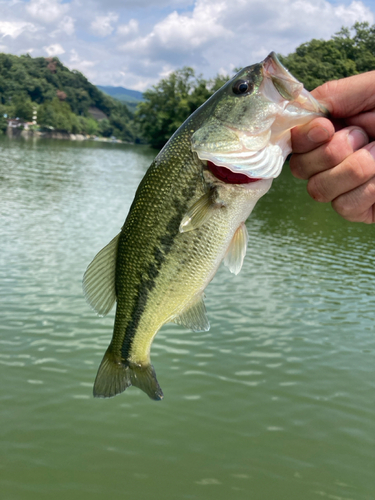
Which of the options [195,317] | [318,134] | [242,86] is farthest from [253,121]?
[195,317]

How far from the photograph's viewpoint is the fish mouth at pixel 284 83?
8.09ft

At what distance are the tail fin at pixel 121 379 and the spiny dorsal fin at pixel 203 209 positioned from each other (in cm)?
108

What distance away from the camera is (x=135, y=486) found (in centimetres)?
616

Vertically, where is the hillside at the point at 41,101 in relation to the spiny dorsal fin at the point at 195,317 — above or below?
above

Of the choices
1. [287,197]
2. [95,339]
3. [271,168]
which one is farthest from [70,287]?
[287,197]

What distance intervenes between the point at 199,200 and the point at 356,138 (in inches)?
44.9

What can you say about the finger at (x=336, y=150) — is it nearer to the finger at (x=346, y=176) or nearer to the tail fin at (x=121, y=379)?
the finger at (x=346, y=176)

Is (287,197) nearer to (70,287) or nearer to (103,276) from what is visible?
(70,287)

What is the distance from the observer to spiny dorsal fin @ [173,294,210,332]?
2971mm

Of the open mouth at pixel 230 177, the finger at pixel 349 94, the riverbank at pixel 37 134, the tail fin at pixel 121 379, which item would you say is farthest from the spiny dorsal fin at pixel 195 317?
the riverbank at pixel 37 134

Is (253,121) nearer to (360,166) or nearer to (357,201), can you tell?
(360,166)

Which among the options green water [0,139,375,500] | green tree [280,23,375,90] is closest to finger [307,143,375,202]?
green water [0,139,375,500]

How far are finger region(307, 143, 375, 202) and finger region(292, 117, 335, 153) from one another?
0.69 ft

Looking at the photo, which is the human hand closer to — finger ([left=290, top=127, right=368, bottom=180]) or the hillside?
finger ([left=290, top=127, right=368, bottom=180])
